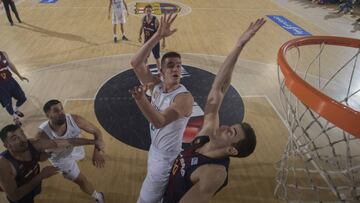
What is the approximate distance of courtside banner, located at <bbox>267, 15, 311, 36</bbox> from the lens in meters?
10.4

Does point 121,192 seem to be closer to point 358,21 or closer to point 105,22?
point 105,22

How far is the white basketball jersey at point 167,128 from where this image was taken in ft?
10.1

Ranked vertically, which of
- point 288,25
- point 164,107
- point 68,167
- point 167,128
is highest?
point 164,107

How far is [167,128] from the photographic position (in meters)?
3.13

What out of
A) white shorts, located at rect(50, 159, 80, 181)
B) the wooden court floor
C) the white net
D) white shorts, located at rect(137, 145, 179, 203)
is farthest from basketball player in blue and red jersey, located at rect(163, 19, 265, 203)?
the wooden court floor

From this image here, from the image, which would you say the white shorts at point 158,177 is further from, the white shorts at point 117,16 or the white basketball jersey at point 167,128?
the white shorts at point 117,16

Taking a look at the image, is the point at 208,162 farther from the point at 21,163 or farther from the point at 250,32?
the point at 21,163

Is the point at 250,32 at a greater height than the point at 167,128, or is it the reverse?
the point at 250,32

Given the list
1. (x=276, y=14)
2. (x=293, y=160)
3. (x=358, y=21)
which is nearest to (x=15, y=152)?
(x=293, y=160)

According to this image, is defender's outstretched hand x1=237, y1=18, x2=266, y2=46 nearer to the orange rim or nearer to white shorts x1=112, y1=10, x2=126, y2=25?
the orange rim

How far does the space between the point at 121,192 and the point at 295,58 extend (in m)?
6.25

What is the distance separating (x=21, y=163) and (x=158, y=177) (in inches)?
56.8

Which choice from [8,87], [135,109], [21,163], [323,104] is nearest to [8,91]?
[8,87]

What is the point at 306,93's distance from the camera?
2.74 meters
